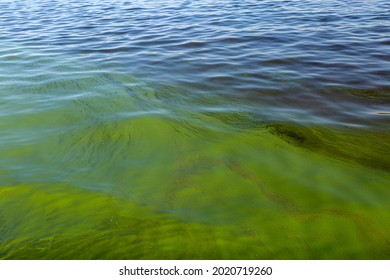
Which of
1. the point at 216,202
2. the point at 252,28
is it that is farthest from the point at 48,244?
the point at 252,28

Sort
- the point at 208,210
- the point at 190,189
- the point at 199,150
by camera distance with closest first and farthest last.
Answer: the point at 208,210 < the point at 190,189 < the point at 199,150

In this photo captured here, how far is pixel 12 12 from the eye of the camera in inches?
502

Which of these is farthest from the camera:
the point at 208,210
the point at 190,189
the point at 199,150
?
the point at 199,150

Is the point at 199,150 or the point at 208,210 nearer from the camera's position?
the point at 208,210

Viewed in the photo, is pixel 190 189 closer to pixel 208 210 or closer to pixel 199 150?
pixel 208 210

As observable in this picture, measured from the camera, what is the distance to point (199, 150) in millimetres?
3424

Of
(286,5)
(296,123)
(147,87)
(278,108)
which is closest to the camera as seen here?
(296,123)

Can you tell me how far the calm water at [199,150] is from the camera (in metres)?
2.41

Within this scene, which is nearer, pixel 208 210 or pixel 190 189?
pixel 208 210

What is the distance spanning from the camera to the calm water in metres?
2.41

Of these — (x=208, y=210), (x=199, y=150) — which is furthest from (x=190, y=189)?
(x=199, y=150)

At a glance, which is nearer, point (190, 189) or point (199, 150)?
point (190, 189)
